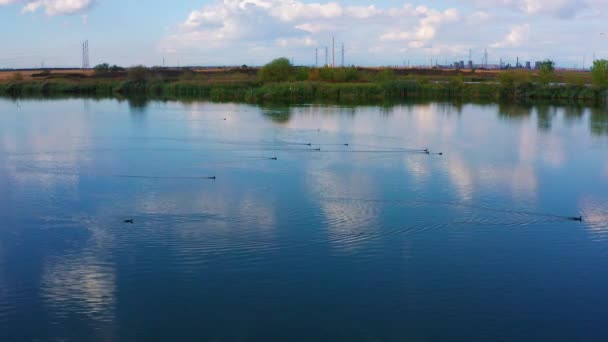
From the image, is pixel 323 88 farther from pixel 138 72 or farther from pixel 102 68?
pixel 102 68

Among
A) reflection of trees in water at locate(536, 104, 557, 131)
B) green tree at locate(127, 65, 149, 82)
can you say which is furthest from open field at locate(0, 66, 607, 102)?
reflection of trees in water at locate(536, 104, 557, 131)

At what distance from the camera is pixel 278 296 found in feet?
24.0

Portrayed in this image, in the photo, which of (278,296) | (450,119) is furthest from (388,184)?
(450,119)

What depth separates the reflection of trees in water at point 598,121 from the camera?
23469 mm

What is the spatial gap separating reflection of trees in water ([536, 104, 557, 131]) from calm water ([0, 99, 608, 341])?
7390 mm

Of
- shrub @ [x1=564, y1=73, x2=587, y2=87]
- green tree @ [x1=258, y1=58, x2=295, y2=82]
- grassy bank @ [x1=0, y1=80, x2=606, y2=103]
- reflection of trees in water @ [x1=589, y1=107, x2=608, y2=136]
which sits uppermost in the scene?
green tree @ [x1=258, y1=58, x2=295, y2=82]

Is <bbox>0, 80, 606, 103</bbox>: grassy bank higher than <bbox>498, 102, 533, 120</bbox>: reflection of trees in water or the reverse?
higher

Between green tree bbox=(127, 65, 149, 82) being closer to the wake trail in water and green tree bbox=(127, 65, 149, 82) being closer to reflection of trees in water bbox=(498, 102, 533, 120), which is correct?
reflection of trees in water bbox=(498, 102, 533, 120)

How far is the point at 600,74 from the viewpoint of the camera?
45.2 m

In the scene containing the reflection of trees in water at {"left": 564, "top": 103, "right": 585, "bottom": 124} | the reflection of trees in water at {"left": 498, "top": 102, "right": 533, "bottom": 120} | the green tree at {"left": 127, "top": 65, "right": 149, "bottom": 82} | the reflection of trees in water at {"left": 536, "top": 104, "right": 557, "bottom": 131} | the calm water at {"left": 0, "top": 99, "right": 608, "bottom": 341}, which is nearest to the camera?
→ the calm water at {"left": 0, "top": 99, "right": 608, "bottom": 341}

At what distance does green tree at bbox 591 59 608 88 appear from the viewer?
44.8 m

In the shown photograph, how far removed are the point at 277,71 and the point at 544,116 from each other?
27674mm

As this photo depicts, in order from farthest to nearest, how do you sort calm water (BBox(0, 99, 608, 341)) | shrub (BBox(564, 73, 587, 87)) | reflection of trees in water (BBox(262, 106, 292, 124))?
shrub (BBox(564, 73, 587, 87)) < reflection of trees in water (BBox(262, 106, 292, 124)) < calm water (BBox(0, 99, 608, 341))

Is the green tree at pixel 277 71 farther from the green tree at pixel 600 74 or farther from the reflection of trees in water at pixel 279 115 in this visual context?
the green tree at pixel 600 74
